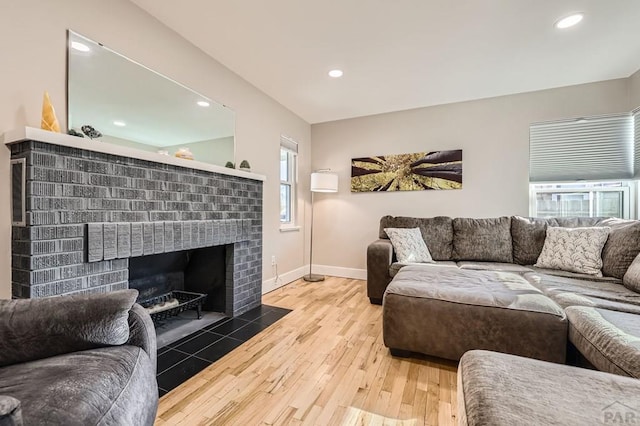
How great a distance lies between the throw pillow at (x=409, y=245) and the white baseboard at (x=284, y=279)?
57.1 inches

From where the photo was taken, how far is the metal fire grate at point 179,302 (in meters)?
2.12

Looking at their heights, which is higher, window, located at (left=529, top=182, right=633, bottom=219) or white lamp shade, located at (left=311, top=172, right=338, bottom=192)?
white lamp shade, located at (left=311, top=172, right=338, bottom=192)

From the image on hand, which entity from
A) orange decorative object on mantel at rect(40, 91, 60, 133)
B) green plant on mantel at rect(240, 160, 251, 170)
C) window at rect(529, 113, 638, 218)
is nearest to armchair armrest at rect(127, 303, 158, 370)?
orange decorative object on mantel at rect(40, 91, 60, 133)

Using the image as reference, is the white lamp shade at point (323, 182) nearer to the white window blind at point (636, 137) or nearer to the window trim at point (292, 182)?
the window trim at point (292, 182)

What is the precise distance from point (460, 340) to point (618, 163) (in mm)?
2846

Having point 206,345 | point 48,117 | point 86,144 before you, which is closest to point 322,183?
point 206,345

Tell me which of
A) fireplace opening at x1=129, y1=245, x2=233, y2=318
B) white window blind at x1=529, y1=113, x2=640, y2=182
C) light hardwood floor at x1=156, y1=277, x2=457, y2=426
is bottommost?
light hardwood floor at x1=156, y1=277, x2=457, y2=426

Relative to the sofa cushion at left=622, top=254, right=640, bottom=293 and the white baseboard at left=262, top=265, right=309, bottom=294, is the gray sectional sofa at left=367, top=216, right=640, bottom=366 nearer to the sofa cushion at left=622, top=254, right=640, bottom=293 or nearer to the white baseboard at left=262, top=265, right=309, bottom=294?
the sofa cushion at left=622, top=254, right=640, bottom=293

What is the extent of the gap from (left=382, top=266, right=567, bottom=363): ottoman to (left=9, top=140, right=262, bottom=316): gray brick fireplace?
1.57 meters

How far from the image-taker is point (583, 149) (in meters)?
2.99

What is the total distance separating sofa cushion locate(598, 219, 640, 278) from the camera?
212 cm

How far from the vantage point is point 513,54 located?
2.40 metres

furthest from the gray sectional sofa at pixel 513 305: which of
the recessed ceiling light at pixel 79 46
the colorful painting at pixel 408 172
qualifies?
the recessed ceiling light at pixel 79 46

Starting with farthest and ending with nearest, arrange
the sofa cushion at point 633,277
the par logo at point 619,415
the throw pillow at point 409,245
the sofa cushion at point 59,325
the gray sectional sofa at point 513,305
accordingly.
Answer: the throw pillow at point 409,245, the sofa cushion at point 633,277, the gray sectional sofa at point 513,305, the sofa cushion at point 59,325, the par logo at point 619,415
